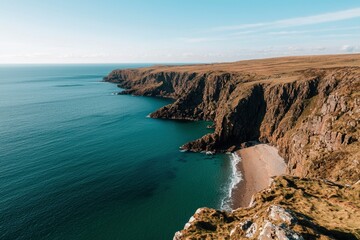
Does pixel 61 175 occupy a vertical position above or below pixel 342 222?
below

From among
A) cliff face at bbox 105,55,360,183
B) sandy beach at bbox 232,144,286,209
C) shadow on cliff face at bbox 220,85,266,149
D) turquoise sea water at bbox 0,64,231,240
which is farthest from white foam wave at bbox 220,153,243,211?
shadow on cliff face at bbox 220,85,266,149

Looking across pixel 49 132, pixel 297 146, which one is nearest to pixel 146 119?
pixel 49 132

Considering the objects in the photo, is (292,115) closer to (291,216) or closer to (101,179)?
(101,179)

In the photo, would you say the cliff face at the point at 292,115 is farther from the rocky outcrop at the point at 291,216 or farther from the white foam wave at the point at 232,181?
the rocky outcrop at the point at 291,216

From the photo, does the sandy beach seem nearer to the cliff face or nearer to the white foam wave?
the white foam wave

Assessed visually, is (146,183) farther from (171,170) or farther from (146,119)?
(146,119)

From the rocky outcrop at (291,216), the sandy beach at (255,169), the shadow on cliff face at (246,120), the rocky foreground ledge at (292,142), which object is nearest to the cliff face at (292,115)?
the shadow on cliff face at (246,120)
